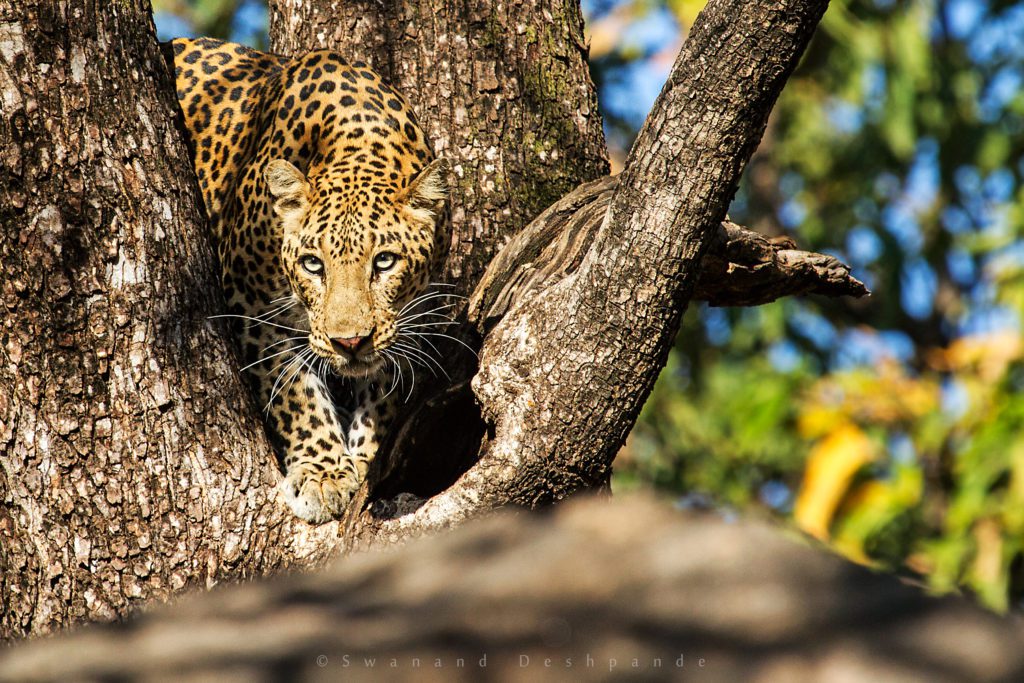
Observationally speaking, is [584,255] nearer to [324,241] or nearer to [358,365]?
[358,365]

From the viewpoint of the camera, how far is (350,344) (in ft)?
17.9

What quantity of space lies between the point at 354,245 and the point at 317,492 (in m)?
1.59

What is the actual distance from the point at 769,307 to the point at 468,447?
38.3 feet

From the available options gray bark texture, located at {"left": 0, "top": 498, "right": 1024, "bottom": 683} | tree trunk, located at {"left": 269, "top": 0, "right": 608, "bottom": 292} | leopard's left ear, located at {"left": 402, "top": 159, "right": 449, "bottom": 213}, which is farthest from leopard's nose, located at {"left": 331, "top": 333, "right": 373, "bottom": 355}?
gray bark texture, located at {"left": 0, "top": 498, "right": 1024, "bottom": 683}

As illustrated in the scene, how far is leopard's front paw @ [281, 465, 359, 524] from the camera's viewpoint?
4438 millimetres

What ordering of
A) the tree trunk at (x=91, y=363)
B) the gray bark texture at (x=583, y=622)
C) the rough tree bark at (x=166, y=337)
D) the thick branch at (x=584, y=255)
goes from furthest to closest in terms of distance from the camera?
the thick branch at (x=584, y=255) < the tree trunk at (x=91, y=363) < the rough tree bark at (x=166, y=337) < the gray bark texture at (x=583, y=622)

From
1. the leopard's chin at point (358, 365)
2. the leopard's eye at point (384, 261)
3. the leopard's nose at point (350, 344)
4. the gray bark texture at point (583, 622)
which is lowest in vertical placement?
the leopard's chin at point (358, 365)

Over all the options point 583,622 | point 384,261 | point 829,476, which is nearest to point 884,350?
point 829,476

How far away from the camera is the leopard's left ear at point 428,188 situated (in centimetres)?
536

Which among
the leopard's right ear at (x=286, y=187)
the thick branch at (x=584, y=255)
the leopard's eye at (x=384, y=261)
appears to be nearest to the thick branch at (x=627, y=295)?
the thick branch at (x=584, y=255)

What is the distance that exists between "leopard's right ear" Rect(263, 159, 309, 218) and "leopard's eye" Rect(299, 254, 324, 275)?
210 mm

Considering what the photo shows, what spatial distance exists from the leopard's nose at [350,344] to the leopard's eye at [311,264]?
483 mm

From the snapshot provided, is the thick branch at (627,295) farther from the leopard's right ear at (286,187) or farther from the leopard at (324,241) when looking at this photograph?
the leopard's right ear at (286,187)

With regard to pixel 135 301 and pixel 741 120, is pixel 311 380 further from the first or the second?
pixel 741 120
